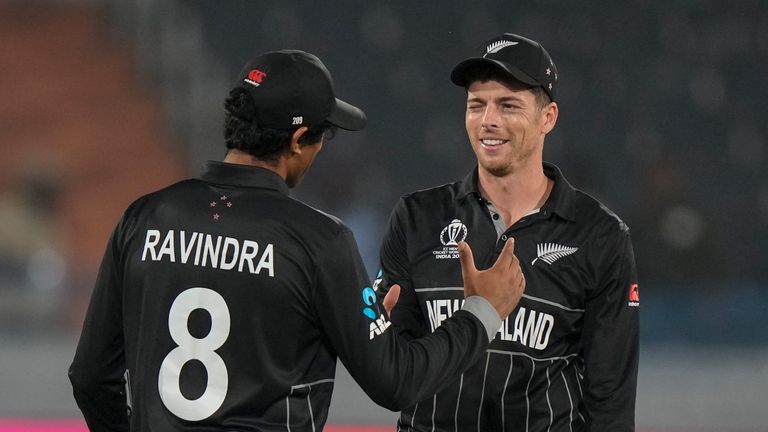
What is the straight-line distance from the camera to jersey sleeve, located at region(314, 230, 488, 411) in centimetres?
199

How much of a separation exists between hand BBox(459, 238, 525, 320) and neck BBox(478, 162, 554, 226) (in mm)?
371

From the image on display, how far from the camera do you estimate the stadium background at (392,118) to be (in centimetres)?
734

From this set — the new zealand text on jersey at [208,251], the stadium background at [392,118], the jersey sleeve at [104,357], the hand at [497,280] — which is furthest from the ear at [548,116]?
the stadium background at [392,118]

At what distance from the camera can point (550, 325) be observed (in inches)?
95.5

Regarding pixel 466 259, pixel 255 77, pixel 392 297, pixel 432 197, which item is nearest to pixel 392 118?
pixel 432 197

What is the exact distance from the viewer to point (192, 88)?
8.77m

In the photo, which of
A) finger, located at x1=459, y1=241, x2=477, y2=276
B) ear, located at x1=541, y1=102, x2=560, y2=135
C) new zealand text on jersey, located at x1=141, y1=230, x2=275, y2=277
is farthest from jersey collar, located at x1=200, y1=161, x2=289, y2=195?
ear, located at x1=541, y1=102, x2=560, y2=135

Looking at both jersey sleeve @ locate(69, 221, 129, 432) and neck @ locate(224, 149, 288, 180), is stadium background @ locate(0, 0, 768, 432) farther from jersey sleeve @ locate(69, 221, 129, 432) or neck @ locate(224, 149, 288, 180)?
neck @ locate(224, 149, 288, 180)

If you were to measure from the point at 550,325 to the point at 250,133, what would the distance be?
80cm

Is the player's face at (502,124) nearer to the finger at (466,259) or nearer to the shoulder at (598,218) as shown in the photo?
the shoulder at (598,218)

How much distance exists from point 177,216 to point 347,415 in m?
3.84

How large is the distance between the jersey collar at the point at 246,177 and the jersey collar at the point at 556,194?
665mm

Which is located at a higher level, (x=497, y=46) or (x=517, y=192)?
(x=497, y=46)

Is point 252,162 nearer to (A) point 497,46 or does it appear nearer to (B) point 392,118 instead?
(A) point 497,46
